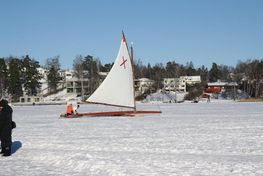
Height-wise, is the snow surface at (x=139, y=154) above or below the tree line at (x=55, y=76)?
below

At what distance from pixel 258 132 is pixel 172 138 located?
3161 millimetres

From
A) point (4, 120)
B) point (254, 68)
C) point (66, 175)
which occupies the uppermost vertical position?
point (254, 68)

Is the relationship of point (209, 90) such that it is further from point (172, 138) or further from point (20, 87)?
point (172, 138)

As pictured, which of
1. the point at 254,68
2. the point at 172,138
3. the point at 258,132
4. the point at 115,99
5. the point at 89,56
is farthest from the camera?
the point at 89,56

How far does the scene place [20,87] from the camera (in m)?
104

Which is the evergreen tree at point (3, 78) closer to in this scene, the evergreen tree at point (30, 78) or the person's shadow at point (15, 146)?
the evergreen tree at point (30, 78)

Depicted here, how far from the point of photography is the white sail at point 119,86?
2528cm

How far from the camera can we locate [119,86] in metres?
25.3

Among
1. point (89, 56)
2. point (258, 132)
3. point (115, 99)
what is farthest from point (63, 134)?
point (89, 56)

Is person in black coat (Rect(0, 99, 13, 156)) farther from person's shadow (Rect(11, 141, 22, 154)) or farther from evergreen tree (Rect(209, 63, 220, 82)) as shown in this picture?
evergreen tree (Rect(209, 63, 220, 82))

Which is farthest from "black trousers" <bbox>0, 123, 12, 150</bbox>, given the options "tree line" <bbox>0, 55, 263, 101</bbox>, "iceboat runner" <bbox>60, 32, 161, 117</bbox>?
"tree line" <bbox>0, 55, 263, 101</bbox>

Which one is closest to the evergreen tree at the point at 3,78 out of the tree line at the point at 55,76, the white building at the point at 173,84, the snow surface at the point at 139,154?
the tree line at the point at 55,76

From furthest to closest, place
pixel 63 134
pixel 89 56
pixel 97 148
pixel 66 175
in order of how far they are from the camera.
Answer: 1. pixel 89 56
2. pixel 63 134
3. pixel 97 148
4. pixel 66 175

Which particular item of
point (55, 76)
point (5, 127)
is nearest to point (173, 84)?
point (55, 76)
